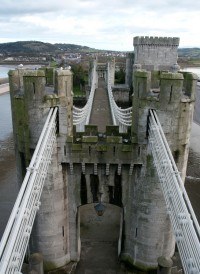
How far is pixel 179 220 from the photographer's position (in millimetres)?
4965

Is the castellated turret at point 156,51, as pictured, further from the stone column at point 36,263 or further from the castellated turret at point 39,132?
the stone column at point 36,263

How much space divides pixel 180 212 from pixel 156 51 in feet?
105

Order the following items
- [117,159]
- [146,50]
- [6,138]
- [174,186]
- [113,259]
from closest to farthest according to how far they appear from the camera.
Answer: [174,186] → [117,159] → [113,259] → [6,138] → [146,50]

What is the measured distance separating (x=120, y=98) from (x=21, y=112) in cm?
3185

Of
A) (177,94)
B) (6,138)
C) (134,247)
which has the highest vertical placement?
(177,94)

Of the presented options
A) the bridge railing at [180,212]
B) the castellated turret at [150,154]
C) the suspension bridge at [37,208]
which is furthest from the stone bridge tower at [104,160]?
the bridge railing at [180,212]

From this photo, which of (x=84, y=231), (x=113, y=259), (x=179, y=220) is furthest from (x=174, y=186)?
(x=84, y=231)

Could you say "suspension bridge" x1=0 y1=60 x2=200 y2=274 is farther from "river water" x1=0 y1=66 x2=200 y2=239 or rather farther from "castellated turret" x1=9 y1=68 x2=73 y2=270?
"river water" x1=0 y1=66 x2=200 y2=239

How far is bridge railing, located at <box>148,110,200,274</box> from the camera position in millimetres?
4375

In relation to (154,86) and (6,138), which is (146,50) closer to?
(6,138)

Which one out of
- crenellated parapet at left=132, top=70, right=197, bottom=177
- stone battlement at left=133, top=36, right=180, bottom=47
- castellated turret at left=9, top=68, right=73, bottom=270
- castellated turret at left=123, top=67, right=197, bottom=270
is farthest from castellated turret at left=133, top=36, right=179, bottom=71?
castellated turret at left=9, top=68, right=73, bottom=270

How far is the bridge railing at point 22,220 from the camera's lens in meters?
4.06

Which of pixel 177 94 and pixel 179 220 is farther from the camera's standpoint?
pixel 177 94

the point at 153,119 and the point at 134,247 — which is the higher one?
the point at 153,119
